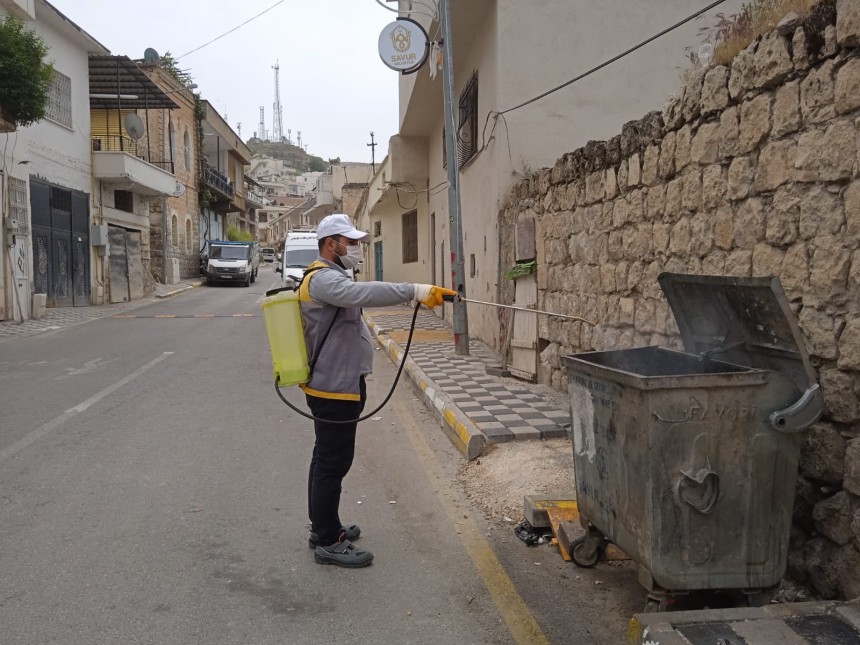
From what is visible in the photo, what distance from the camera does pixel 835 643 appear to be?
99.6 inches

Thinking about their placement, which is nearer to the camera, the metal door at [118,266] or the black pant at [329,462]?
the black pant at [329,462]

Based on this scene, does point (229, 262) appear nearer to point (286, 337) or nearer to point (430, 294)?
point (286, 337)

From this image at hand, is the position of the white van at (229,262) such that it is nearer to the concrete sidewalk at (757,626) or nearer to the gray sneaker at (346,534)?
the gray sneaker at (346,534)

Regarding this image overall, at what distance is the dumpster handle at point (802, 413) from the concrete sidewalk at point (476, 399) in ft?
10.4

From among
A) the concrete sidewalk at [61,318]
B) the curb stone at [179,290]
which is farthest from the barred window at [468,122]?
the curb stone at [179,290]

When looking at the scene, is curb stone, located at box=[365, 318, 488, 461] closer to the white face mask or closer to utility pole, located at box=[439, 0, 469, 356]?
utility pole, located at box=[439, 0, 469, 356]

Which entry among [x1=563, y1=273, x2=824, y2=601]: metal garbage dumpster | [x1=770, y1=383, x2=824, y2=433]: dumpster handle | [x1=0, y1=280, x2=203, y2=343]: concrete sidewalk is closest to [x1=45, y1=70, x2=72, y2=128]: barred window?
[x1=0, y1=280, x2=203, y2=343]: concrete sidewalk

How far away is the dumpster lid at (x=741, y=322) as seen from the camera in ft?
9.90

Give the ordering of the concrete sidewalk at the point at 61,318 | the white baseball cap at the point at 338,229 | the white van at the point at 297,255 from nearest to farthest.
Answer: the white baseball cap at the point at 338,229
the concrete sidewalk at the point at 61,318
the white van at the point at 297,255

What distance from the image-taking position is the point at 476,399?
7.60 metres

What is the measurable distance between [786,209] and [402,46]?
943cm

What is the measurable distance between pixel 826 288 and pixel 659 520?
139 centimetres

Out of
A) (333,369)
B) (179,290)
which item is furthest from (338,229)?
(179,290)

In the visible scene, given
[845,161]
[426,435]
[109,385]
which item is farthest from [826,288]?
[109,385]
